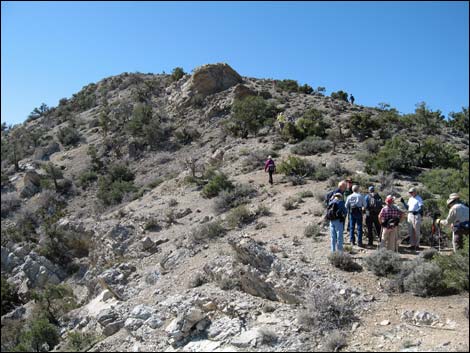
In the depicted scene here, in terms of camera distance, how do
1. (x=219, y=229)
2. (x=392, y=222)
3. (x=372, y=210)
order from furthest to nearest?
(x=219, y=229), (x=372, y=210), (x=392, y=222)

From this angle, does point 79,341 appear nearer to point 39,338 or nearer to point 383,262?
point 39,338

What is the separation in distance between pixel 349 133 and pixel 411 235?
46.0 feet

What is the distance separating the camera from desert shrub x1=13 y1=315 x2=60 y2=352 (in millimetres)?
10836

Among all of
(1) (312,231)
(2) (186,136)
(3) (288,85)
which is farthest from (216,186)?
(3) (288,85)

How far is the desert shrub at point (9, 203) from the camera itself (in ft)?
78.7

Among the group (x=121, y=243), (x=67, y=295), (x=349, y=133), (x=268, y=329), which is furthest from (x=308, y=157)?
(x=268, y=329)

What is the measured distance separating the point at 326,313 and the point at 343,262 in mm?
1996

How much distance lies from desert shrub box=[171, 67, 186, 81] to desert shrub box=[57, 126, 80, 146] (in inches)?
406

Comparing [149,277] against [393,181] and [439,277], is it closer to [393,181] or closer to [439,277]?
[439,277]

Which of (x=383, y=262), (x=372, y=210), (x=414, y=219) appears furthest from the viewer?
(x=372, y=210)

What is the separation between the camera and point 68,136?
3538 cm

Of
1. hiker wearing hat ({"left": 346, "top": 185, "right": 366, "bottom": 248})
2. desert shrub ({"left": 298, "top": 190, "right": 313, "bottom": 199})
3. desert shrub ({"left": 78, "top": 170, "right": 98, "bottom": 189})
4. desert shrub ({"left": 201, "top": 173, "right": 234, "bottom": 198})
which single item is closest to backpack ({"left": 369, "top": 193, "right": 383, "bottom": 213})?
hiker wearing hat ({"left": 346, "top": 185, "right": 366, "bottom": 248})

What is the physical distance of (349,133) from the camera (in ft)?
78.6

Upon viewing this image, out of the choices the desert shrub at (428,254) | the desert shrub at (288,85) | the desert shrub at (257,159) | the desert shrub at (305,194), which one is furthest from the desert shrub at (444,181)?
the desert shrub at (288,85)
